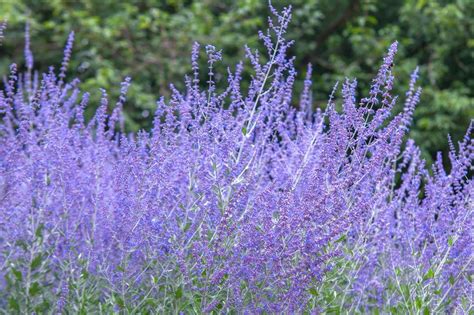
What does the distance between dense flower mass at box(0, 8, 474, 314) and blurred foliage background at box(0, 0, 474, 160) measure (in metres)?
5.21

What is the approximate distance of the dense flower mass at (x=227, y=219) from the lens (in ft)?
10.7

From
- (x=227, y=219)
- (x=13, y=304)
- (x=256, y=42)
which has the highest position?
(x=256, y=42)

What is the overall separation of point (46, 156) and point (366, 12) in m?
7.37

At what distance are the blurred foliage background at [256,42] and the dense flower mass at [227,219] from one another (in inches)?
205

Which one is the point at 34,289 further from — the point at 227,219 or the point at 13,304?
the point at 227,219

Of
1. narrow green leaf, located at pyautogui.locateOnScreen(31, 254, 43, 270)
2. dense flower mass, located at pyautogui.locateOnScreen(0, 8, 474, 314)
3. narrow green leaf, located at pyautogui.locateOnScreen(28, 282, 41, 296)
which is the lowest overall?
narrow green leaf, located at pyautogui.locateOnScreen(28, 282, 41, 296)

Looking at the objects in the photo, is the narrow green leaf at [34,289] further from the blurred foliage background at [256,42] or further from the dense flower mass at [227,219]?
the blurred foliage background at [256,42]

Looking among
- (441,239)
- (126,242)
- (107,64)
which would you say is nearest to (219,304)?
(126,242)

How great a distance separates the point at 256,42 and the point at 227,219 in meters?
7.26

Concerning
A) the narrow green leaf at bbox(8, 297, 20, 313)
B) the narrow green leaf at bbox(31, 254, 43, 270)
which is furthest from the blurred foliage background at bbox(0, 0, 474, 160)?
the narrow green leaf at bbox(8, 297, 20, 313)

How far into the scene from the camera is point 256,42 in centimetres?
1028

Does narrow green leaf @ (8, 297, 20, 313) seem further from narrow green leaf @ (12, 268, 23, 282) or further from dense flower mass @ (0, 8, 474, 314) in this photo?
narrow green leaf @ (12, 268, 23, 282)

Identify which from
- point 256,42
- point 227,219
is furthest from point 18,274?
point 256,42

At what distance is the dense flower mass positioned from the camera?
3.28m
